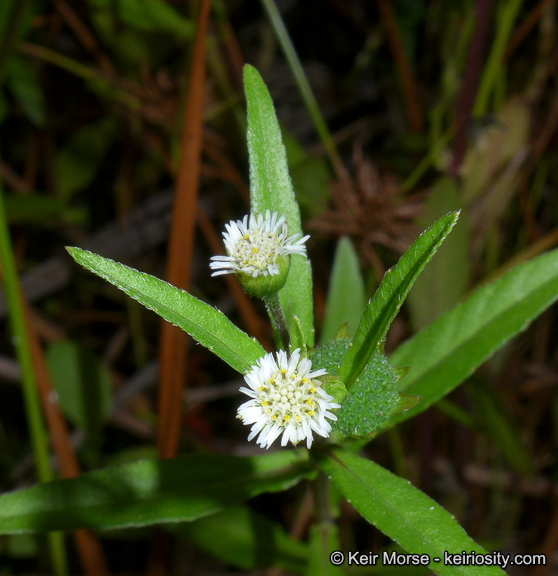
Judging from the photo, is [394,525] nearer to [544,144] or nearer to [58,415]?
[58,415]

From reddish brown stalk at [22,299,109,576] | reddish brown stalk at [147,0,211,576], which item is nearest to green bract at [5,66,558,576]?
reddish brown stalk at [147,0,211,576]

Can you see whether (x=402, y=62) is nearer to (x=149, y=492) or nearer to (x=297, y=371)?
(x=297, y=371)

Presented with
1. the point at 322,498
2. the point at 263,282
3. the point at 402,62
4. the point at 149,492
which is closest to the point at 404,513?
the point at 322,498

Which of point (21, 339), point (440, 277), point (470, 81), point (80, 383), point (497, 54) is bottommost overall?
point (21, 339)

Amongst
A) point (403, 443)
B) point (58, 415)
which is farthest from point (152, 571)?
point (403, 443)

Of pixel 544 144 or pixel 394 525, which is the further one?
pixel 544 144
